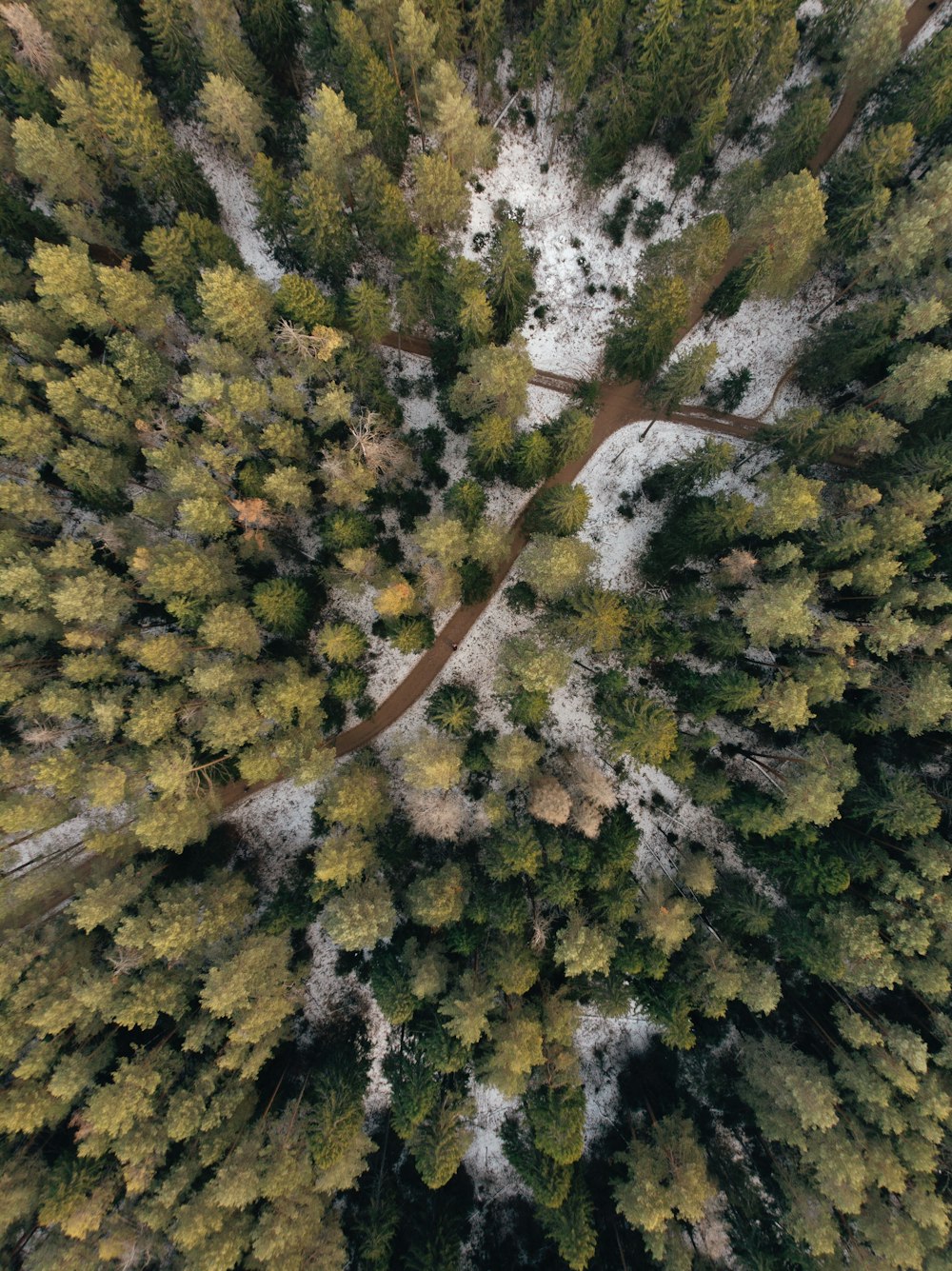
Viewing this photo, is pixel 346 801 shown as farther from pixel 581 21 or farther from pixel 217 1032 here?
pixel 581 21

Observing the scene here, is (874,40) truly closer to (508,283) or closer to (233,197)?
(508,283)

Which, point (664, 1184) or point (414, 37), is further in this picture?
point (664, 1184)

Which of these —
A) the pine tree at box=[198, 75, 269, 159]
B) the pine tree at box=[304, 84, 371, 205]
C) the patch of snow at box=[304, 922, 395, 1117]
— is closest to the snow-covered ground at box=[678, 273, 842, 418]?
the pine tree at box=[304, 84, 371, 205]

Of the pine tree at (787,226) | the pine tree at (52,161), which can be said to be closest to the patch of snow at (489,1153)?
the pine tree at (787,226)

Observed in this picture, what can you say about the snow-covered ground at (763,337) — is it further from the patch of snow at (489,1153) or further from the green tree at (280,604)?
the patch of snow at (489,1153)

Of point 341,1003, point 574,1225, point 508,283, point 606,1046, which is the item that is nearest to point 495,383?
point 508,283

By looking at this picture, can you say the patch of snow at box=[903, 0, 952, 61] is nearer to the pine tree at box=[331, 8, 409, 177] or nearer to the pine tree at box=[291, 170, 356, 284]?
the pine tree at box=[331, 8, 409, 177]

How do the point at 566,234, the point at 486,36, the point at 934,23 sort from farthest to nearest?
the point at 566,234
the point at 934,23
the point at 486,36

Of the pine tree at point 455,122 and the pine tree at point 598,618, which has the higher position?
the pine tree at point 455,122
